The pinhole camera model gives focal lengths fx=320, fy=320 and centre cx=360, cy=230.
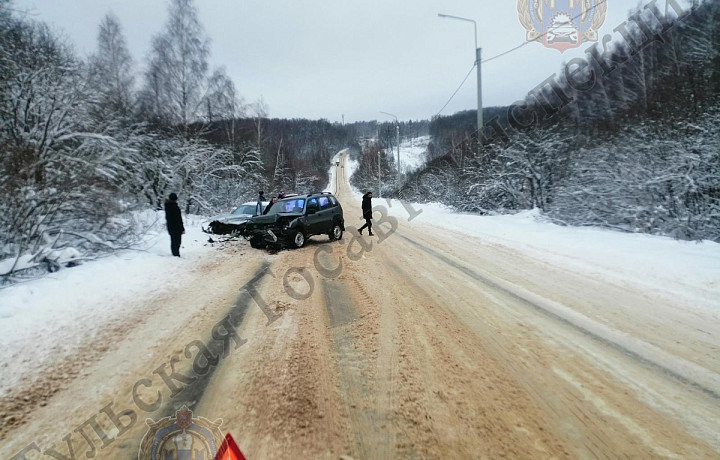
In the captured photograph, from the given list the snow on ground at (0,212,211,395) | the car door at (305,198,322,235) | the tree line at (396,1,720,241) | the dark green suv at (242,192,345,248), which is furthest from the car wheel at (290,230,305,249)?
the tree line at (396,1,720,241)

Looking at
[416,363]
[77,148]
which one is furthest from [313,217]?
[416,363]

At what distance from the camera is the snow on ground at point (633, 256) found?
17.1 feet

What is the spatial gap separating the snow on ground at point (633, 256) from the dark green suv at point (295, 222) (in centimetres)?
547

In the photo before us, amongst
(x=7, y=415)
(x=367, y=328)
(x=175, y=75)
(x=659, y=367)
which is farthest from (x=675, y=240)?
(x=175, y=75)

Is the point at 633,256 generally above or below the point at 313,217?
below

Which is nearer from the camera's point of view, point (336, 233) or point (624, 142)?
point (624, 142)

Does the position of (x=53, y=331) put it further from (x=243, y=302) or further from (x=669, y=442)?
(x=669, y=442)

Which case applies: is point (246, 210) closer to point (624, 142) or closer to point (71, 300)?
point (71, 300)

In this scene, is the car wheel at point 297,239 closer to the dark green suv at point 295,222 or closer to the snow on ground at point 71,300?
the dark green suv at point 295,222

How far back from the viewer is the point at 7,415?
2689 millimetres

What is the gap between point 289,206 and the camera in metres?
11.1

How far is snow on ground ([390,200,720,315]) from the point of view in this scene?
521cm

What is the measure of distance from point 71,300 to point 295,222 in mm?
5886

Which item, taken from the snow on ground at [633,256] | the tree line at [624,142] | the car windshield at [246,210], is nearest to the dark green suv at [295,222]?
the car windshield at [246,210]
